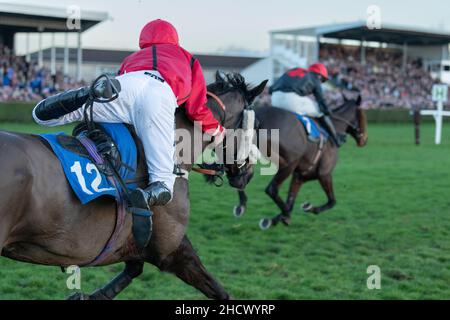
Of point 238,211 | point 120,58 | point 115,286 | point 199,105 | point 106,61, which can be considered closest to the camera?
point 199,105

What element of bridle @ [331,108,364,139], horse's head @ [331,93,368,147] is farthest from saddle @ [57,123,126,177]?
horse's head @ [331,93,368,147]

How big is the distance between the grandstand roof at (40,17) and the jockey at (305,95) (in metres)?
17.2

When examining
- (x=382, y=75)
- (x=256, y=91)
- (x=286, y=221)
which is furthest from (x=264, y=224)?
(x=382, y=75)

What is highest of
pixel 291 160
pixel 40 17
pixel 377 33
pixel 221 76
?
pixel 377 33

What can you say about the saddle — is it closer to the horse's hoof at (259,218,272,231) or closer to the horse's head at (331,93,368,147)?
the horse's hoof at (259,218,272,231)

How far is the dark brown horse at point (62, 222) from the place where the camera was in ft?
9.41

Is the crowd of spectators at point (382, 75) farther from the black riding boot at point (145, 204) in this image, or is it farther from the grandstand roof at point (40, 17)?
the black riding boot at point (145, 204)

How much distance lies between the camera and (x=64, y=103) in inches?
135

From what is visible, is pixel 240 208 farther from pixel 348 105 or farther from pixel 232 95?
pixel 232 95

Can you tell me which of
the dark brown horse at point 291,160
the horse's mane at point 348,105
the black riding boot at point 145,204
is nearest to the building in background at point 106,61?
the horse's mane at point 348,105

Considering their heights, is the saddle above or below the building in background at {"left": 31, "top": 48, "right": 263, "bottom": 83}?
below

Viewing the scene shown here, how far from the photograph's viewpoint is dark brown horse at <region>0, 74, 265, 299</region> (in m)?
2.87

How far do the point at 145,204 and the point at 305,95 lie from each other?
599 cm
